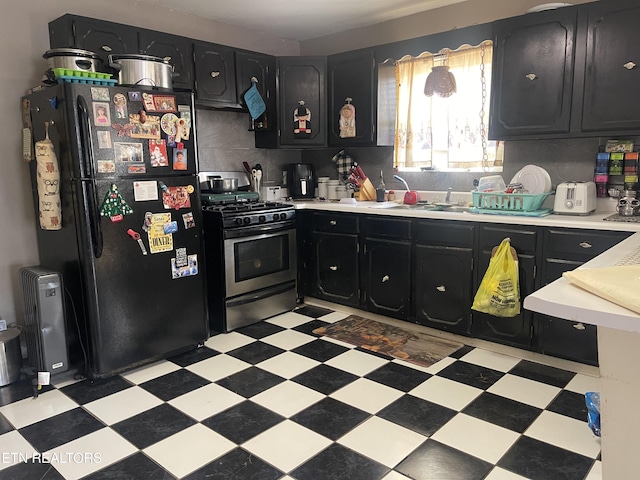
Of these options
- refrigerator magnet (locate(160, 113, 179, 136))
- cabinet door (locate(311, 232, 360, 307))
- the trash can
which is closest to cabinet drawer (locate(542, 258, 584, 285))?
cabinet door (locate(311, 232, 360, 307))

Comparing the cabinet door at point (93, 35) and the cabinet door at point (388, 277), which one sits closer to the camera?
the cabinet door at point (93, 35)

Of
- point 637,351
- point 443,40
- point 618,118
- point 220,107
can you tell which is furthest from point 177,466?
point 443,40

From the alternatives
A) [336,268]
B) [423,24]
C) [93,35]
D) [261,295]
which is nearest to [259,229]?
[261,295]

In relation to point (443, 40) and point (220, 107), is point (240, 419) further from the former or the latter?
point (443, 40)

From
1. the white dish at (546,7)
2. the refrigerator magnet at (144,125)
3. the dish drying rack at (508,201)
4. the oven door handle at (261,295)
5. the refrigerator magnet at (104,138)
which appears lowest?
the oven door handle at (261,295)

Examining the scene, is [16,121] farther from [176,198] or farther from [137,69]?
[176,198]

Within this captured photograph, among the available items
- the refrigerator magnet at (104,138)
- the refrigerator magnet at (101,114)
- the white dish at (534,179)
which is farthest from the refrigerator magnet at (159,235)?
the white dish at (534,179)

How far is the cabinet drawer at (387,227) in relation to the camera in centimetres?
337

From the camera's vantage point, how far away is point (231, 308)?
345 centimetres

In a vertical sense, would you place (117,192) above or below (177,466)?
above

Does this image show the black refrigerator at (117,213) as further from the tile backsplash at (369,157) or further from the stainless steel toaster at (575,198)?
the stainless steel toaster at (575,198)

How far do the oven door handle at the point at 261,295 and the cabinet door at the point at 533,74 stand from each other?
193 centimetres

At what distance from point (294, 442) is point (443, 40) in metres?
2.90

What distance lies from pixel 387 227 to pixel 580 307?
2424 millimetres
